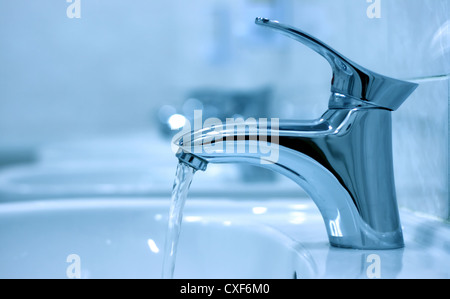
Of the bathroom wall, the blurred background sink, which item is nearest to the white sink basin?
the blurred background sink

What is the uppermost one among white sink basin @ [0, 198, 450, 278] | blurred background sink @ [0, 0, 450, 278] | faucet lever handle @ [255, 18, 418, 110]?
blurred background sink @ [0, 0, 450, 278]

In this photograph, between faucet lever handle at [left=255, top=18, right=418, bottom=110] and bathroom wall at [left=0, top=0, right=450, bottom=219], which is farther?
bathroom wall at [left=0, top=0, right=450, bottom=219]

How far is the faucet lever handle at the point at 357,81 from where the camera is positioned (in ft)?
1.07

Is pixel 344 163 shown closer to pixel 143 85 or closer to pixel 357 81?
pixel 357 81

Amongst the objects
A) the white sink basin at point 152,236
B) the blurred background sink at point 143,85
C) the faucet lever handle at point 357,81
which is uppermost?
the blurred background sink at point 143,85

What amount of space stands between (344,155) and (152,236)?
0.23 m

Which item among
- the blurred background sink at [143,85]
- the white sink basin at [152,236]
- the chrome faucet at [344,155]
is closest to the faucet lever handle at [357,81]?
the chrome faucet at [344,155]

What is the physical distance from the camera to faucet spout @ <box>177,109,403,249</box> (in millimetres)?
341

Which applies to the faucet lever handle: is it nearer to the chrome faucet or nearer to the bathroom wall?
the chrome faucet

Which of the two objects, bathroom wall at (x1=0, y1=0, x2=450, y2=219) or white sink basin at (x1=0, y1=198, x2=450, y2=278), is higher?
bathroom wall at (x1=0, y1=0, x2=450, y2=219)

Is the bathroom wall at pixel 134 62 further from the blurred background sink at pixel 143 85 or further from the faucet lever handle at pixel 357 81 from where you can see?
the faucet lever handle at pixel 357 81

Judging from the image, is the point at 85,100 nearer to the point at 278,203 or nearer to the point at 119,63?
the point at 119,63
